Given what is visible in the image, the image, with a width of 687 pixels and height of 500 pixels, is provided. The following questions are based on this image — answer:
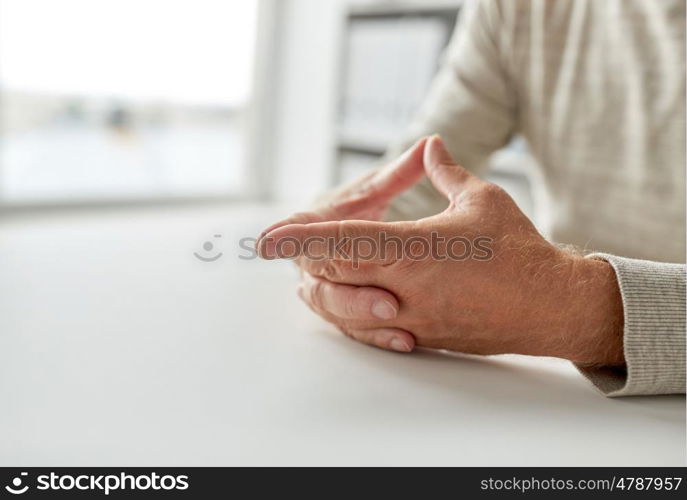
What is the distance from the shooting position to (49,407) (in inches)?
17.5

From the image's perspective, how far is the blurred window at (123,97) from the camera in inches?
88.9

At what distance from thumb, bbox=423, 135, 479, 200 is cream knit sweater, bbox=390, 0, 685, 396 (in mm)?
254

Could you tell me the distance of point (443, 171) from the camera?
639 mm

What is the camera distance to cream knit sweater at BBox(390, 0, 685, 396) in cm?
89

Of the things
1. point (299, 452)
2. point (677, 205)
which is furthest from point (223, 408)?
point (677, 205)

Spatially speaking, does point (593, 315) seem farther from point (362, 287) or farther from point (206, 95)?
point (206, 95)

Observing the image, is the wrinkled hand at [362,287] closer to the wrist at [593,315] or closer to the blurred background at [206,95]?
the wrist at [593,315]

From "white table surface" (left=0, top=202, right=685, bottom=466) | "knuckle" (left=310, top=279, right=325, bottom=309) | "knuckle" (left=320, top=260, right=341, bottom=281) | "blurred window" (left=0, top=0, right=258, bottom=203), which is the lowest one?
"white table surface" (left=0, top=202, right=685, bottom=466)

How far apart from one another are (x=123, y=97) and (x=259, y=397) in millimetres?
2265

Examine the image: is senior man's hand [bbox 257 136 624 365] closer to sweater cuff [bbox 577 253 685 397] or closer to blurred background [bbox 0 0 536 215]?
sweater cuff [bbox 577 253 685 397]

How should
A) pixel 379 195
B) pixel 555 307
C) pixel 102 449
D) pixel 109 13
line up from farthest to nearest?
1. pixel 109 13
2. pixel 379 195
3. pixel 555 307
4. pixel 102 449

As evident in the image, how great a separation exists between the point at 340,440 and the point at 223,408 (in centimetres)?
9
